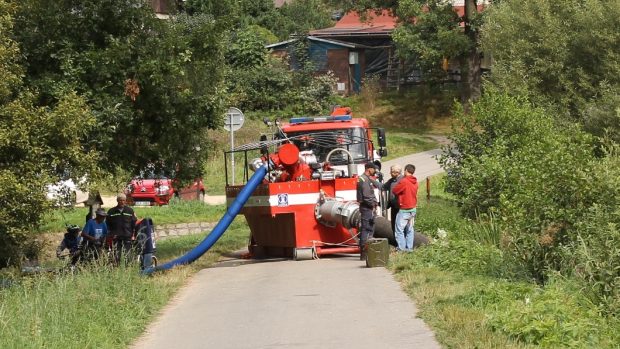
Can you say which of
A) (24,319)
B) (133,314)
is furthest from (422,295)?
(24,319)

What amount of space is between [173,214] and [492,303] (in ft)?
69.4

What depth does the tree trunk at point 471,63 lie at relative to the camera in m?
49.7

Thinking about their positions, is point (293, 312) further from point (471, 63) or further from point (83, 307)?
point (471, 63)

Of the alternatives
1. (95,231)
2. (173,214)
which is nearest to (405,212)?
(95,231)

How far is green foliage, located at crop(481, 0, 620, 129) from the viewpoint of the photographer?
3070cm

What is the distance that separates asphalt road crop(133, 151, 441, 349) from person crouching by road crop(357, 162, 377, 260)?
2.36 ft

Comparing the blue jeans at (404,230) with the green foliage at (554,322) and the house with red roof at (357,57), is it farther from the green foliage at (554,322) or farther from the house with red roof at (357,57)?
the house with red roof at (357,57)

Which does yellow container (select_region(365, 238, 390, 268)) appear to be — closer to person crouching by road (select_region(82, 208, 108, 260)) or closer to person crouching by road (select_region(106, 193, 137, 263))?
person crouching by road (select_region(106, 193, 137, 263))

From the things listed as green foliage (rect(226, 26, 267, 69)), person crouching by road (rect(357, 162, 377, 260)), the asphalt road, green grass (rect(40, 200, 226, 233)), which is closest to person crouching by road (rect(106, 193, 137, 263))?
the asphalt road

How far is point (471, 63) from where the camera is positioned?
50.6 meters

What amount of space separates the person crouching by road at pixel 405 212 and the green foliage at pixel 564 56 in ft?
34.0

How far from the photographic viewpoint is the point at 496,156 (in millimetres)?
22938

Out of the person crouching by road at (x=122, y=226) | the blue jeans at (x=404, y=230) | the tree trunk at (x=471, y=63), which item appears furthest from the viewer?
the tree trunk at (x=471, y=63)

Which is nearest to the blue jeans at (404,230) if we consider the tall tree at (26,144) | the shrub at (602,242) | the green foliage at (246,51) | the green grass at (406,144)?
the shrub at (602,242)
